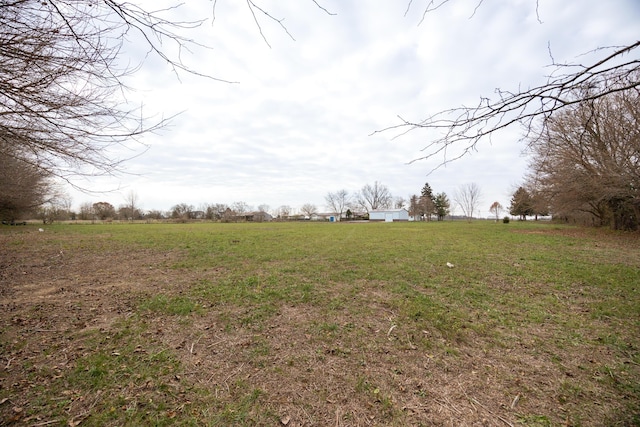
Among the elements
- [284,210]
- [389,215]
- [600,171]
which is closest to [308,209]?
[284,210]

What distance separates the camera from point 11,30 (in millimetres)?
2143

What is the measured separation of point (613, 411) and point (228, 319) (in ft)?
16.4

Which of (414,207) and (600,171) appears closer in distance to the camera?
(600,171)

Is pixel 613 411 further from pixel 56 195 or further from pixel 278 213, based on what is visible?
pixel 278 213

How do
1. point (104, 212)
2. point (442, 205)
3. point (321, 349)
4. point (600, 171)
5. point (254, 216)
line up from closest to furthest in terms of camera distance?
point (321, 349), point (600, 171), point (104, 212), point (442, 205), point (254, 216)

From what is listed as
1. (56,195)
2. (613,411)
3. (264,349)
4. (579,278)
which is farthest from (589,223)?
(56,195)

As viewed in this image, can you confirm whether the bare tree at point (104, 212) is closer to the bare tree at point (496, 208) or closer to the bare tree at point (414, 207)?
the bare tree at point (414, 207)

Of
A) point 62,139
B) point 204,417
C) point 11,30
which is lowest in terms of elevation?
point 204,417

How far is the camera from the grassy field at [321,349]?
2590 millimetres

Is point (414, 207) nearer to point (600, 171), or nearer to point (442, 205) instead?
point (442, 205)

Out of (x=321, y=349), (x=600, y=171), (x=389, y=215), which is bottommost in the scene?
(x=321, y=349)

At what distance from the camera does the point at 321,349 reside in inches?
145

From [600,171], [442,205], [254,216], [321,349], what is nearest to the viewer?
[321,349]

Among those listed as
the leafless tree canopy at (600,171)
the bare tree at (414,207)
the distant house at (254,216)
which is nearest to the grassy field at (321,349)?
the leafless tree canopy at (600,171)
